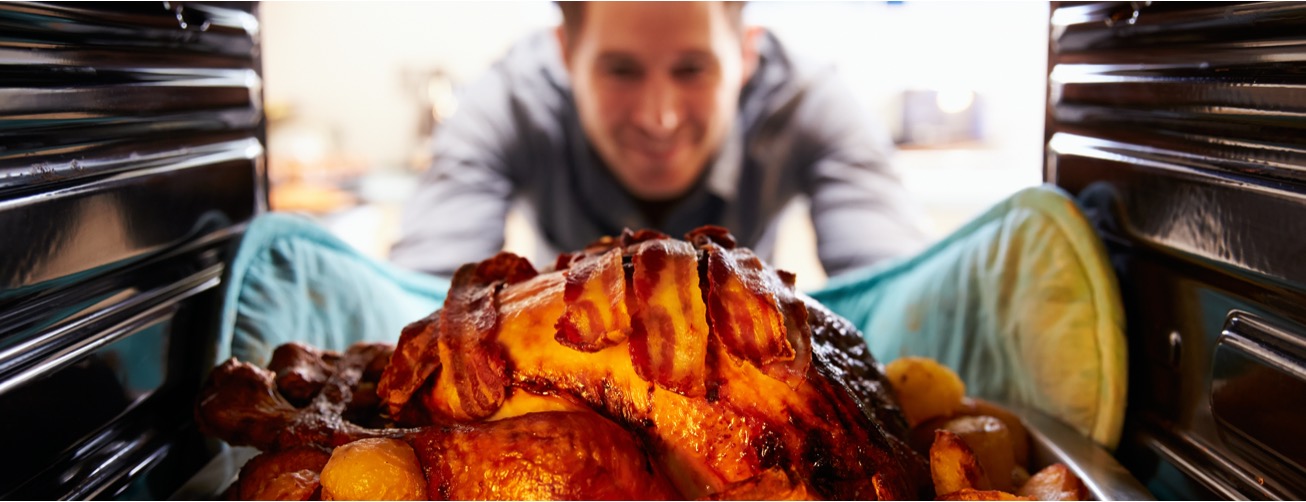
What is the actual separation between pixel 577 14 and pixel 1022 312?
5.62ft

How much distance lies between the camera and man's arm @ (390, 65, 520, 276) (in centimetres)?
274

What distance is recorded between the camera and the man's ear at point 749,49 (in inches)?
109

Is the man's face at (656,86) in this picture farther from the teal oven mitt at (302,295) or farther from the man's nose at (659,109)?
the teal oven mitt at (302,295)

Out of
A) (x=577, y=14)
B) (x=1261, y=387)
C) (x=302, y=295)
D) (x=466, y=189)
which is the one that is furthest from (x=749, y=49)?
(x=1261, y=387)

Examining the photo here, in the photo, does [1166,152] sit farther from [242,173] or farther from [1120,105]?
[242,173]

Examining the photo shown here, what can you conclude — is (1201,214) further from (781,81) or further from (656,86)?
(781,81)

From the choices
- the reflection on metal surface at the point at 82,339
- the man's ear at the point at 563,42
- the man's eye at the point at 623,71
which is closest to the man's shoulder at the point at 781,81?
the man's eye at the point at 623,71

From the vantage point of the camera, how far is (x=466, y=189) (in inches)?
111

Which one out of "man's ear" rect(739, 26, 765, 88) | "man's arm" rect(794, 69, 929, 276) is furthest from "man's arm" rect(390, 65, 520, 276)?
"man's arm" rect(794, 69, 929, 276)

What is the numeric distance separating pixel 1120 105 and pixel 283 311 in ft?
3.63

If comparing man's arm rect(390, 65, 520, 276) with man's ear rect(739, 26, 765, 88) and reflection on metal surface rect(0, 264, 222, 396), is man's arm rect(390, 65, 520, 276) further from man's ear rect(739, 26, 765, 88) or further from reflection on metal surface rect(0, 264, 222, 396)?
reflection on metal surface rect(0, 264, 222, 396)

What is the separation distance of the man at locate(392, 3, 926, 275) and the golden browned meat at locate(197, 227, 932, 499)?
1832mm

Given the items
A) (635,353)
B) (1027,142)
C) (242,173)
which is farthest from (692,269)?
(1027,142)

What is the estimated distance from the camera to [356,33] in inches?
214
